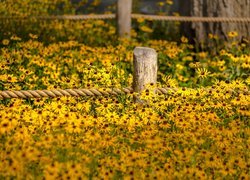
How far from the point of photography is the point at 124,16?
746cm

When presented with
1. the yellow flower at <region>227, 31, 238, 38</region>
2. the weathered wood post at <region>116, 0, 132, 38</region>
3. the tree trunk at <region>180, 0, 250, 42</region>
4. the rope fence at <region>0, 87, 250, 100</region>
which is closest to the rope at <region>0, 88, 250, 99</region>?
the rope fence at <region>0, 87, 250, 100</region>

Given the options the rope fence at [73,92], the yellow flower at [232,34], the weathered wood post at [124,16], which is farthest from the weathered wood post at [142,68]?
the weathered wood post at [124,16]

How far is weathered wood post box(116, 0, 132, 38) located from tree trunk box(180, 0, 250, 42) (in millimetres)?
758

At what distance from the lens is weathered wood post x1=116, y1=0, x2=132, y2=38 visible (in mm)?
7414

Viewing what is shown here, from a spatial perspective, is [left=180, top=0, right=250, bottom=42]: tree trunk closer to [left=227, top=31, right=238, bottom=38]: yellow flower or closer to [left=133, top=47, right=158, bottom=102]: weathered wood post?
[left=227, top=31, right=238, bottom=38]: yellow flower

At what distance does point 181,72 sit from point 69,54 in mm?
1218

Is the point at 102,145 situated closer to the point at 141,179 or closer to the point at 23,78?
the point at 141,179

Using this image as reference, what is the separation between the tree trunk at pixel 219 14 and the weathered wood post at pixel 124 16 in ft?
2.49

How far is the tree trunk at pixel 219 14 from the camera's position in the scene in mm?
7277

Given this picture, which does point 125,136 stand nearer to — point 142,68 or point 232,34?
point 142,68

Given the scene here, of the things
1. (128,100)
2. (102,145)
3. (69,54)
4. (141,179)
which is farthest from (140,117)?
(69,54)

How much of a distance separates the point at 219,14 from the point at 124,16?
111cm

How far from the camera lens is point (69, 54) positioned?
259 inches

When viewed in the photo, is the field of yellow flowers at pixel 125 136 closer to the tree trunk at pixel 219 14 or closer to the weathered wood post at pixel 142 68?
the weathered wood post at pixel 142 68
